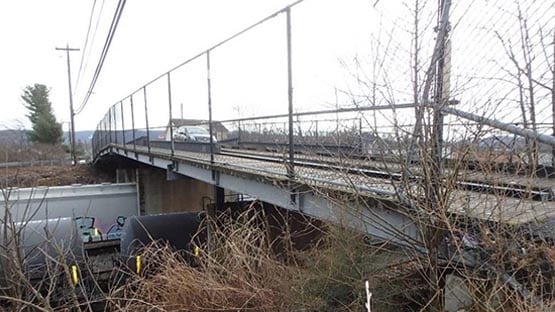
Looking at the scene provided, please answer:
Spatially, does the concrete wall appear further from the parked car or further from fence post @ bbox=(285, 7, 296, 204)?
fence post @ bbox=(285, 7, 296, 204)

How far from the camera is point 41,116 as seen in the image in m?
58.0

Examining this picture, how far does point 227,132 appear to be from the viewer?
44.7 feet

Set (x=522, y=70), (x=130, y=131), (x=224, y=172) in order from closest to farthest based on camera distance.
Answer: (x=522, y=70)
(x=224, y=172)
(x=130, y=131)

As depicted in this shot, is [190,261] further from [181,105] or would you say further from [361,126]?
[181,105]

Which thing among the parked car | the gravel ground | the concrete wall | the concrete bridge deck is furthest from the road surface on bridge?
the gravel ground

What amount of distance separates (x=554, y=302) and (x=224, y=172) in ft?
16.8

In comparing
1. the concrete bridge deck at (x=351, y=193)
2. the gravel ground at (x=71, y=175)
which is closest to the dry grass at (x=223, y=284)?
the concrete bridge deck at (x=351, y=193)

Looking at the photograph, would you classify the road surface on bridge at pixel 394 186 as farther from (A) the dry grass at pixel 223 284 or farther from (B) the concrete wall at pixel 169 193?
(B) the concrete wall at pixel 169 193

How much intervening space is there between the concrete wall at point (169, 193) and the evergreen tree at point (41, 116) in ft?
134

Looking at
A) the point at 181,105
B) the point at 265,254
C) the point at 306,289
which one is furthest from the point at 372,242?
the point at 181,105

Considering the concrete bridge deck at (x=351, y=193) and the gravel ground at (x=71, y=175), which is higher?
the concrete bridge deck at (x=351, y=193)

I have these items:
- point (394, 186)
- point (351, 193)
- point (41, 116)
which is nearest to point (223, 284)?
point (351, 193)

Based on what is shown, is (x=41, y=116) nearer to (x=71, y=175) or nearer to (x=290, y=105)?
(x=71, y=175)

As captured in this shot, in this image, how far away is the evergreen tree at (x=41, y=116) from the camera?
57.8 m
